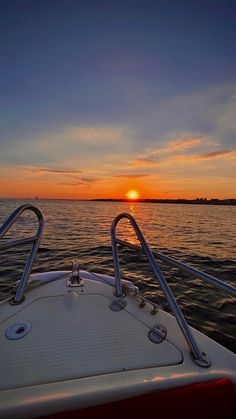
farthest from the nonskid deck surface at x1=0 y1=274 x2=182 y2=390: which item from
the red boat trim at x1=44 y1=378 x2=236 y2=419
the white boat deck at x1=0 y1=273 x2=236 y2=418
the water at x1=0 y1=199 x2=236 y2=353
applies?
the water at x1=0 y1=199 x2=236 y2=353

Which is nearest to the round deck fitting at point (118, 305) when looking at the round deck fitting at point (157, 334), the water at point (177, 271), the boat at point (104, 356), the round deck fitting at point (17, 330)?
the boat at point (104, 356)

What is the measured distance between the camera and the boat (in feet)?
3.45

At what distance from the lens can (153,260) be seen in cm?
187

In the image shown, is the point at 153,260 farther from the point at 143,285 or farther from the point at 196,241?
the point at 196,241

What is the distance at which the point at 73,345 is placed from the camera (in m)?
1.66

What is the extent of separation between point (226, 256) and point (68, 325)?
7.67 metres

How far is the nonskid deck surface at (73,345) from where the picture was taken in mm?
1395

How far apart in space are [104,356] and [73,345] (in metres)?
0.27

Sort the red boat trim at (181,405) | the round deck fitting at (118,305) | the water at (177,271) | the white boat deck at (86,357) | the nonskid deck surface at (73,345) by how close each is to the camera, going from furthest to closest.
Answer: the water at (177,271)
the round deck fitting at (118,305)
the nonskid deck surface at (73,345)
the white boat deck at (86,357)
the red boat trim at (181,405)

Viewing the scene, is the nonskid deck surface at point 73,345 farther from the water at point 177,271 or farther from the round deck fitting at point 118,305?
the water at point 177,271

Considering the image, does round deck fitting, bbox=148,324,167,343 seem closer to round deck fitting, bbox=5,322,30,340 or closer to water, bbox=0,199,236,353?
round deck fitting, bbox=5,322,30,340

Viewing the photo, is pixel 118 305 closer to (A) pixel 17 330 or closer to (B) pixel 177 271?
(A) pixel 17 330

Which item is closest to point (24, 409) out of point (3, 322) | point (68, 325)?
point (68, 325)

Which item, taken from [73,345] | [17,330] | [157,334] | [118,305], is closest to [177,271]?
[118,305]
